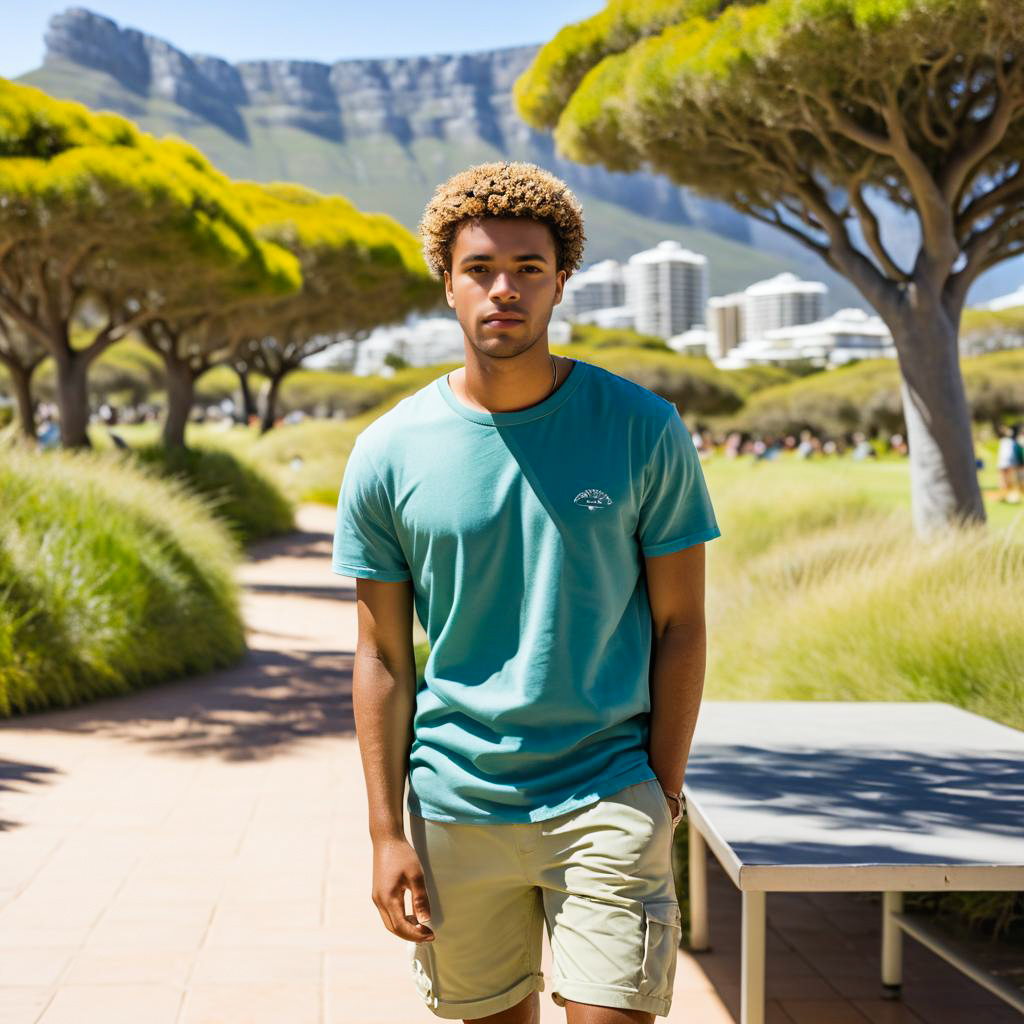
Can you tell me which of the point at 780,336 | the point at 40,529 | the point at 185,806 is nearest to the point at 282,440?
the point at 40,529

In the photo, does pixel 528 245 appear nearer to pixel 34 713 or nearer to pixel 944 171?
pixel 34 713

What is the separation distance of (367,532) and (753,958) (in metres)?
1.61

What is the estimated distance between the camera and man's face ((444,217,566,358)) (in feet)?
6.98

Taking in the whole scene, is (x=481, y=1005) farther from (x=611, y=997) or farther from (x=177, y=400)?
(x=177, y=400)

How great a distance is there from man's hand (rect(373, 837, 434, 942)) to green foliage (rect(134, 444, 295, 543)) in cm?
1635

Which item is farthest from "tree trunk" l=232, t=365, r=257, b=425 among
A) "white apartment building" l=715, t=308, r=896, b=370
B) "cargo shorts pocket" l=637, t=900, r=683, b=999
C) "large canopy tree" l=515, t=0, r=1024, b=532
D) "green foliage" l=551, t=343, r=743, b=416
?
"white apartment building" l=715, t=308, r=896, b=370

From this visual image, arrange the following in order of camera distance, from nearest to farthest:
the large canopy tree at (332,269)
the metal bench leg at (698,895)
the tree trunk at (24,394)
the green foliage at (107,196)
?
the metal bench leg at (698,895), the green foliage at (107,196), the tree trunk at (24,394), the large canopy tree at (332,269)

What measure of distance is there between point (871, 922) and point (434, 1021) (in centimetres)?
164

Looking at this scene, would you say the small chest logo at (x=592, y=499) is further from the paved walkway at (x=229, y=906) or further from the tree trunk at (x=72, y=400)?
the tree trunk at (x=72, y=400)

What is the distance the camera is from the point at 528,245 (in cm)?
215

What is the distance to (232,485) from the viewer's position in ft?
63.6

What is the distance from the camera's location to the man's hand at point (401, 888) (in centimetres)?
214

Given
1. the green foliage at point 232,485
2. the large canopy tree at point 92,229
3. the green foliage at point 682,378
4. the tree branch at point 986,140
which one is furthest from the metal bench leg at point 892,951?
the green foliage at point 682,378

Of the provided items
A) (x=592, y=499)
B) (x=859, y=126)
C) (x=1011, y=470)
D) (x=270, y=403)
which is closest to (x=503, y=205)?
(x=592, y=499)
